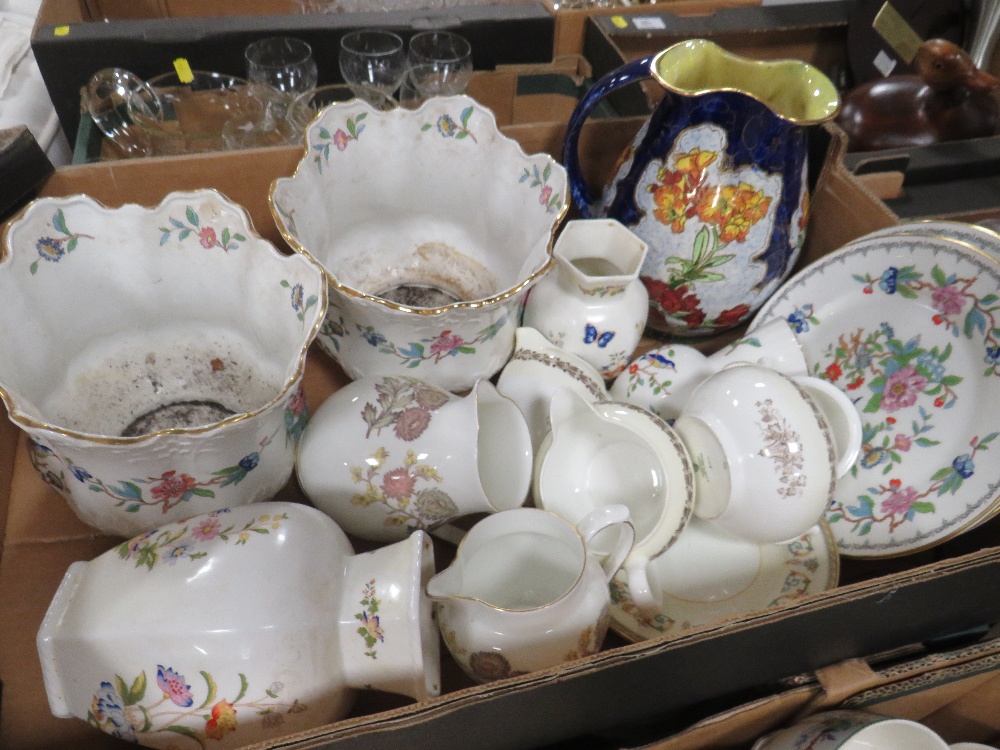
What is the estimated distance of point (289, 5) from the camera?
44.3 inches

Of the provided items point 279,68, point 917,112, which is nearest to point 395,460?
point 279,68

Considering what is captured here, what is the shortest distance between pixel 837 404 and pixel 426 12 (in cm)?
74

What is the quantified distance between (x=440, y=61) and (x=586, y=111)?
346 millimetres

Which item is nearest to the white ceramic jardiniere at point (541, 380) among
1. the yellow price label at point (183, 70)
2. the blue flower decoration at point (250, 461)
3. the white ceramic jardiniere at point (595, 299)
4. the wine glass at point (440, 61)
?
the white ceramic jardiniere at point (595, 299)

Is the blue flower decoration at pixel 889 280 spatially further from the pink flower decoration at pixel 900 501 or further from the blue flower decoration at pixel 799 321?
the pink flower decoration at pixel 900 501

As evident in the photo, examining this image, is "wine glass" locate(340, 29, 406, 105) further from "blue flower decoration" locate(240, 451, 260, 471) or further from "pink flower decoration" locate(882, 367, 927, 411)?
"pink flower decoration" locate(882, 367, 927, 411)

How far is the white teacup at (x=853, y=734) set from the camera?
1.54 ft

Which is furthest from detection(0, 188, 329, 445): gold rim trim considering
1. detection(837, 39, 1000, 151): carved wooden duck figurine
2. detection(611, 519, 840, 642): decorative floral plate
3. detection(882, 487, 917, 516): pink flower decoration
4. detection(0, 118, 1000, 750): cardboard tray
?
detection(837, 39, 1000, 151): carved wooden duck figurine

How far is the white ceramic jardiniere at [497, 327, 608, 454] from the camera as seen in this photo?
663mm

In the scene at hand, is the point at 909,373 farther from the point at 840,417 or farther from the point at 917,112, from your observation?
Answer: the point at 917,112

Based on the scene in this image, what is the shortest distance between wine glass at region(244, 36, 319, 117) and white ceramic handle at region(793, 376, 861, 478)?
28.3 inches

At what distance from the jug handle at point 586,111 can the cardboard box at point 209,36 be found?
333 mm

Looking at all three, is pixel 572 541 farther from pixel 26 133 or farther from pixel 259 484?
pixel 26 133

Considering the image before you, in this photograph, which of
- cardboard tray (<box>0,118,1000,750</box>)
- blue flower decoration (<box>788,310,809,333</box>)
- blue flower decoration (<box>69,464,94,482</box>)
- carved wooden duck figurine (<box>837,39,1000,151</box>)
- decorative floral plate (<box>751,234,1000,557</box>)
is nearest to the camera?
cardboard tray (<box>0,118,1000,750</box>)
